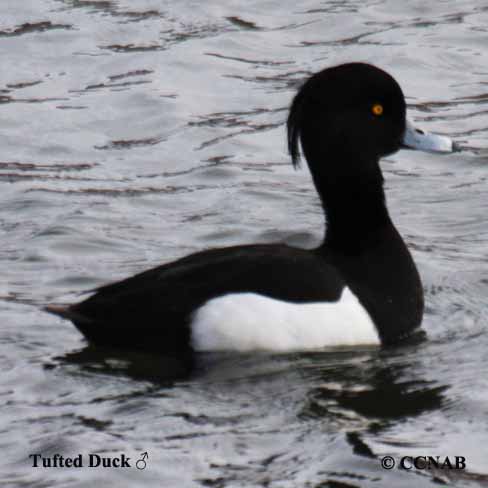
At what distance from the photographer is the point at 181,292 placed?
6.52 metres

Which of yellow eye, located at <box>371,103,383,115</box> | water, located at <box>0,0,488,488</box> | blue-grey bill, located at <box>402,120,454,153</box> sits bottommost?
water, located at <box>0,0,488,488</box>

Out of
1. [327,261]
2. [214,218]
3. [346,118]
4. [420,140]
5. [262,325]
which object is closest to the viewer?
[262,325]

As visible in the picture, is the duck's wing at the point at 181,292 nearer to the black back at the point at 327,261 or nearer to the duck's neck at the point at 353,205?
the black back at the point at 327,261

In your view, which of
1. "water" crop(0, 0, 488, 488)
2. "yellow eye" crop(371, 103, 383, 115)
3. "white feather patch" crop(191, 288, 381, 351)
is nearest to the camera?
"water" crop(0, 0, 488, 488)

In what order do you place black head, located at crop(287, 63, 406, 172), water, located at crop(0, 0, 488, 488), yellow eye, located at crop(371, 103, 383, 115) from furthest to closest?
1. yellow eye, located at crop(371, 103, 383, 115)
2. black head, located at crop(287, 63, 406, 172)
3. water, located at crop(0, 0, 488, 488)

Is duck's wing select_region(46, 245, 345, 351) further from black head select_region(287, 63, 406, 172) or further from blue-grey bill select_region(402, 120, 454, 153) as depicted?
blue-grey bill select_region(402, 120, 454, 153)

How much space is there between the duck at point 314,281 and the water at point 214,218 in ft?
0.37

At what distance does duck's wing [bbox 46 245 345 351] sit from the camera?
6504 millimetres

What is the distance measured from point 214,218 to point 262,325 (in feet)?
7.91

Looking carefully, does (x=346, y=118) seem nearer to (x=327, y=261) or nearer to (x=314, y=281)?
(x=327, y=261)

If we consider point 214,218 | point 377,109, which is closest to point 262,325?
point 377,109

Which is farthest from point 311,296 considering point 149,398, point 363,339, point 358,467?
point 358,467

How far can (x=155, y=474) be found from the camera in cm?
530

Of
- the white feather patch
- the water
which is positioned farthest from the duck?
the water
